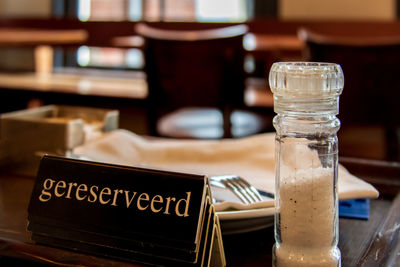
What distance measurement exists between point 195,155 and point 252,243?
0.99 feet

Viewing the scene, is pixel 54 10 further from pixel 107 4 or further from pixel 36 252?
pixel 36 252

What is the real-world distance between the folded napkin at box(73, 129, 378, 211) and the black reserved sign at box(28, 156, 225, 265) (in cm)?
19

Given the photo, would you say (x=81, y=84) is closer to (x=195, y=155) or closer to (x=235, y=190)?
(x=195, y=155)

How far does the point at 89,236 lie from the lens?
0.59 m

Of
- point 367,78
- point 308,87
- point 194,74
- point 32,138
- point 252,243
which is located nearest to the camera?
point 308,87

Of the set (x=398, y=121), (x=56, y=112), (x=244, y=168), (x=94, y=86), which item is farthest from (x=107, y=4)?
(x=244, y=168)

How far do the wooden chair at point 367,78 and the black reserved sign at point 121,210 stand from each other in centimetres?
132

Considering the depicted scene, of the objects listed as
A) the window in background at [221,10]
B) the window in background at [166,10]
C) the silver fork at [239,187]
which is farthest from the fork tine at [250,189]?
the window in background at [221,10]

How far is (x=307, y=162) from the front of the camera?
0.54m

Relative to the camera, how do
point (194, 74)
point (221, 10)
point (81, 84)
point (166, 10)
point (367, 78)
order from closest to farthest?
point (367, 78), point (194, 74), point (81, 84), point (221, 10), point (166, 10)

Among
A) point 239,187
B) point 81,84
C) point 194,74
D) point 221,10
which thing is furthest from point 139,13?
point 239,187

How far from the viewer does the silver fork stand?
2.19ft

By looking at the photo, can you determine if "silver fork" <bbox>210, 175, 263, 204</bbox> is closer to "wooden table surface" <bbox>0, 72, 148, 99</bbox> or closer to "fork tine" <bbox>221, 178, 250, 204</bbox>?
"fork tine" <bbox>221, 178, 250, 204</bbox>

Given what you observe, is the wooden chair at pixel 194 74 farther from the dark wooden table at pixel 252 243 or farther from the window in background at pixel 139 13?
the window in background at pixel 139 13
